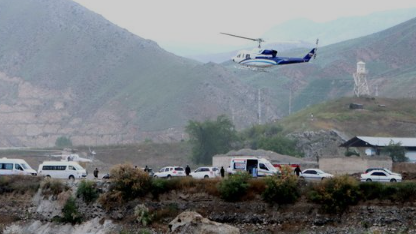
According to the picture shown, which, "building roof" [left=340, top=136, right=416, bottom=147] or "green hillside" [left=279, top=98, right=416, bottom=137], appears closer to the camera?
"building roof" [left=340, top=136, right=416, bottom=147]

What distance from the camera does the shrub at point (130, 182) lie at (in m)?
57.2

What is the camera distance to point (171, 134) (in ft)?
637

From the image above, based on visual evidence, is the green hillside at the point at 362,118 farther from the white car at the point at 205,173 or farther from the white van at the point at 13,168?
the white van at the point at 13,168

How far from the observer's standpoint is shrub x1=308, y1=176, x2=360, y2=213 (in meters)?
52.2

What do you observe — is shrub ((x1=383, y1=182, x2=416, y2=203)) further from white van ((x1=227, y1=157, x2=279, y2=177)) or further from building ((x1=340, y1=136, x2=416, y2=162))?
building ((x1=340, y1=136, x2=416, y2=162))

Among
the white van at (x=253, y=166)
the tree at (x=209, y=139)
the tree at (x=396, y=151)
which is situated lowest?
the white van at (x=253, y=166)

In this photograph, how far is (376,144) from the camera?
103 metres

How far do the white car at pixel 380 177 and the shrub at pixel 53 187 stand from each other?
1816cm

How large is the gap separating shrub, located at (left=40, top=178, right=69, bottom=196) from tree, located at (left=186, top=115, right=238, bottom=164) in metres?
70.9

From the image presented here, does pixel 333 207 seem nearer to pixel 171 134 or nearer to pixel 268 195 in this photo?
pixel 268 195

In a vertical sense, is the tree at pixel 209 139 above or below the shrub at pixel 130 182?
above

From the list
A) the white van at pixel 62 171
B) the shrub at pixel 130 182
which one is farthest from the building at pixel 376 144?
the shrub at pixel 130 182

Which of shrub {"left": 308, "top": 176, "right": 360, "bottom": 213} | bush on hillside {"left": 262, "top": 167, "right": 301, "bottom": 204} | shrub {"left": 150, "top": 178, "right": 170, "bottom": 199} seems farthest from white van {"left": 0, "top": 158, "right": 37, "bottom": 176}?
shrub {"left": 308, "top": 176, "right": 360, "bottom": 213}

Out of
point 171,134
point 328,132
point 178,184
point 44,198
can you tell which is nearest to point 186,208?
point 178,184
